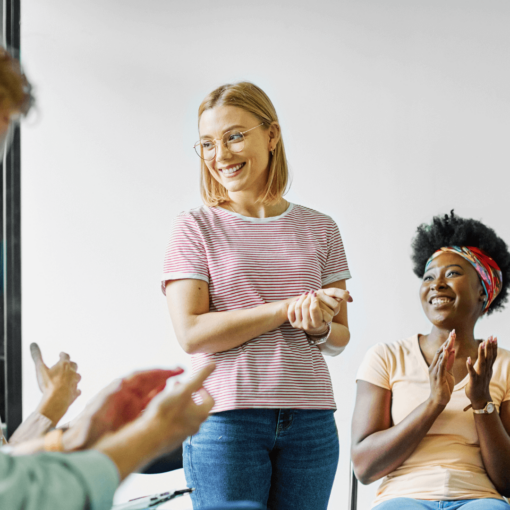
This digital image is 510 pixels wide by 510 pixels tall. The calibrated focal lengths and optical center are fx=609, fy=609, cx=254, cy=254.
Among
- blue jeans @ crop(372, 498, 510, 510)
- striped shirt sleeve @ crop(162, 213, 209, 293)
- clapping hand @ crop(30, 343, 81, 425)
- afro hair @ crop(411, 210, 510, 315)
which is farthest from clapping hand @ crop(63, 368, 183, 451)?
afro hair @ crop(411, 210, 510, 315)

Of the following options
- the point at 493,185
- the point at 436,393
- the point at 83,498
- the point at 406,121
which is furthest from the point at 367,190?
the point at 83,498

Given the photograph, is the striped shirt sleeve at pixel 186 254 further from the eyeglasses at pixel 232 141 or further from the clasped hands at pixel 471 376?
the clasped hands at pixel 471 376

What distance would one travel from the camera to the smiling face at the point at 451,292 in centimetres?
176

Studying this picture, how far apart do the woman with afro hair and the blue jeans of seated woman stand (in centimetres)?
41

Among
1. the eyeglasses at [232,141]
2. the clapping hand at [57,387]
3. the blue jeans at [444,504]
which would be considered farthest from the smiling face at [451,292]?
the clapping hand at [57,387]

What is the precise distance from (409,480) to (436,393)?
23 centimetres

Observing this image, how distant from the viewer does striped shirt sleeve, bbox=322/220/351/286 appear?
1.38 metres

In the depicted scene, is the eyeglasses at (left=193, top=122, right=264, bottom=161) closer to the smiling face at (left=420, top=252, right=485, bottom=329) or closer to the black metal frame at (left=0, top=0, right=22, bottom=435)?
the smiling face at (left=420, top=252, right=485, bottom=329)

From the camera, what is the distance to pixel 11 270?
242 cm

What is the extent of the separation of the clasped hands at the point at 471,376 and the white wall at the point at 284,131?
0.86 m

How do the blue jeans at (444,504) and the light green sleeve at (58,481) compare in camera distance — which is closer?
the light green sleeve at (58,481)

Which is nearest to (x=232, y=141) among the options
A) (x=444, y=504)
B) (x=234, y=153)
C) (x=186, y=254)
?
(x=234, y=153)

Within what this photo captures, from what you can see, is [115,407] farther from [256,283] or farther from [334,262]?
[334,262]

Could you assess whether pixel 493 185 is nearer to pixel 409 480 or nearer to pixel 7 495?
pixel 409 480
